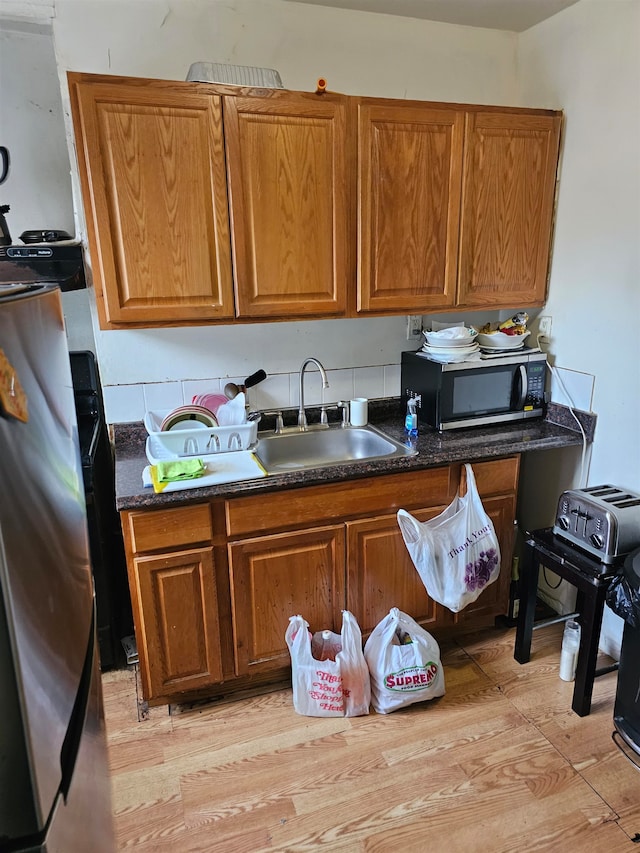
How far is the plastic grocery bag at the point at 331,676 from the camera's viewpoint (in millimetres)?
1890

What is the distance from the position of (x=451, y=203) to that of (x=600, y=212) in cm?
57

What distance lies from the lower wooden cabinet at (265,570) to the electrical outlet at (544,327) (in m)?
0.65

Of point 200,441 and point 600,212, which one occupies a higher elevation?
point 600,212

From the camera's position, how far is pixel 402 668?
1897 millimetres

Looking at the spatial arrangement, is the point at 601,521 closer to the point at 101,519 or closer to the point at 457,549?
the point at 457,549

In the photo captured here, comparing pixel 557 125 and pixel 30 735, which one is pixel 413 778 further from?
pixel 557 125

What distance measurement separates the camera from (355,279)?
2.04m

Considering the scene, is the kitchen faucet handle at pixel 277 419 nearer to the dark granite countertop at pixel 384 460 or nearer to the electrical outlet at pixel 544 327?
the dark granite countertop at pixel 384 460

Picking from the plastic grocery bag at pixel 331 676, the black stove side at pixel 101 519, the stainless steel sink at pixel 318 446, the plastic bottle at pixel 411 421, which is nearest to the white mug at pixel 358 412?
the stainless steel sink at pixel 318 446

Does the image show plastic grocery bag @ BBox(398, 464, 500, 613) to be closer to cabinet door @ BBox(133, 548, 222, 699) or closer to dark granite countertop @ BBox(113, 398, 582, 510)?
dark granite countertop @ BBox(113, 398, 582, 510)

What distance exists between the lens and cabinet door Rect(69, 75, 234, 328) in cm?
167

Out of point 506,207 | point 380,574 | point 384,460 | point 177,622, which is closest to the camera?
point 177,622

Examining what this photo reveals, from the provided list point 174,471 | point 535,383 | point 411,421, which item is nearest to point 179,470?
point 174,471

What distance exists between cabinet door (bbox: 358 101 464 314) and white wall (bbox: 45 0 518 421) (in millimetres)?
326
